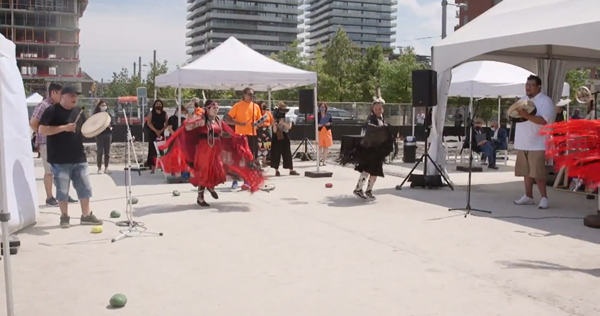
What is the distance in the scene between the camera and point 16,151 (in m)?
7.20

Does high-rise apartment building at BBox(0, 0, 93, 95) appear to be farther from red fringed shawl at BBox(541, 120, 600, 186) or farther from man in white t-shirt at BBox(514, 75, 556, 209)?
red fringed shawl at BBox(541, 120, 600, 186)

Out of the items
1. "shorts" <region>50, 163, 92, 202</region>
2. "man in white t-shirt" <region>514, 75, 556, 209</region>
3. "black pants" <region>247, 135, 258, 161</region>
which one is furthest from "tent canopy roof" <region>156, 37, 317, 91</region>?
"man in white t-shirt" <region>514, 75, 556, 209</region>

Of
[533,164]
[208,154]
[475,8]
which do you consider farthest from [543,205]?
[475,8]

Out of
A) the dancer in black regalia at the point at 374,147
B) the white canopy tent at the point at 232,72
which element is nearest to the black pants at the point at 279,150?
the white canopy tent at the point at 232,72

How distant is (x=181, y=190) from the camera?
1183 centimetres

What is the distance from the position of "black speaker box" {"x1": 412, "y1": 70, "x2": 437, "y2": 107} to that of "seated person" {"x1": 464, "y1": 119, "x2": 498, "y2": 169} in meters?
5.77

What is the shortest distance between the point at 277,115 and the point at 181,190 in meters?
3.57

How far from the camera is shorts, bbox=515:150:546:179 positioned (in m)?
9.32

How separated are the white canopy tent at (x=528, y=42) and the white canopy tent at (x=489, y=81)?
13.8 feet

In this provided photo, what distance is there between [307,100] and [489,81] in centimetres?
639

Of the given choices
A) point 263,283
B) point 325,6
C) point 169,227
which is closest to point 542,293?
point 263,283

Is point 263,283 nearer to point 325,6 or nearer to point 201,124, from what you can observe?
point 201,124

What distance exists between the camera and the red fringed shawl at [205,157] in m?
9.30

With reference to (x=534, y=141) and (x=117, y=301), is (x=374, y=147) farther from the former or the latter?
(x=117, y=301)
